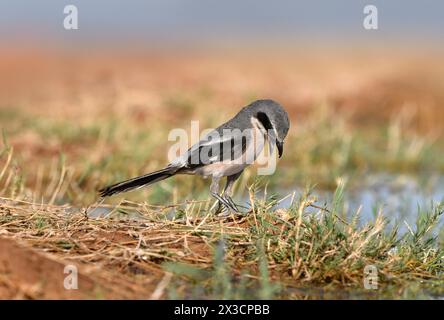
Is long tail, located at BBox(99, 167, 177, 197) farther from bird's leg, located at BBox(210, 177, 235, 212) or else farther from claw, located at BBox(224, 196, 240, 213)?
claw, located at BBox(224, 196, 240, 213)

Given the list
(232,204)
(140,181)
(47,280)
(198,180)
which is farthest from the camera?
(198,180)

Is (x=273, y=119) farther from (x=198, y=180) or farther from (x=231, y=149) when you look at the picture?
(x=198, y=180)

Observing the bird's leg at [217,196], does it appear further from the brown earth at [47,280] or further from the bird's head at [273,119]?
the brown earth at [47,280]

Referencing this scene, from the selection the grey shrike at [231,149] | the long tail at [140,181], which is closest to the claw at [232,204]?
the grey shrike at [231,149]

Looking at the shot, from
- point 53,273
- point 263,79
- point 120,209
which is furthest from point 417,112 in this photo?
point 53,273

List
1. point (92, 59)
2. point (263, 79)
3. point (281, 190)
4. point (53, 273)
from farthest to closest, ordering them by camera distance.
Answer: point (92, 59)
point (263, 79)
point (281, 190)
point (53, 273)

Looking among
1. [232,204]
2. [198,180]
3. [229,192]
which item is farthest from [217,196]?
[198,180]

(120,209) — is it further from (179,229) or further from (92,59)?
(92,59)

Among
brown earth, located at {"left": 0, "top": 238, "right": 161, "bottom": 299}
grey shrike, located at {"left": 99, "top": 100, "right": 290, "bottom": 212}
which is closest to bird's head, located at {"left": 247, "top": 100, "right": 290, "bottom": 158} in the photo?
grey shrike, located at {"left": 99, "top": 100, "right": 290, "bottom": 212}

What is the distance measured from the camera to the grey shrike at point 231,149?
5789 mm

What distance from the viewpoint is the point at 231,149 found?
229 inches

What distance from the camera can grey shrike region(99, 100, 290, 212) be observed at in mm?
5789

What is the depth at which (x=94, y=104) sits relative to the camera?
12492 millimetres

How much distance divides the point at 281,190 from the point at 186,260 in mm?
4440
